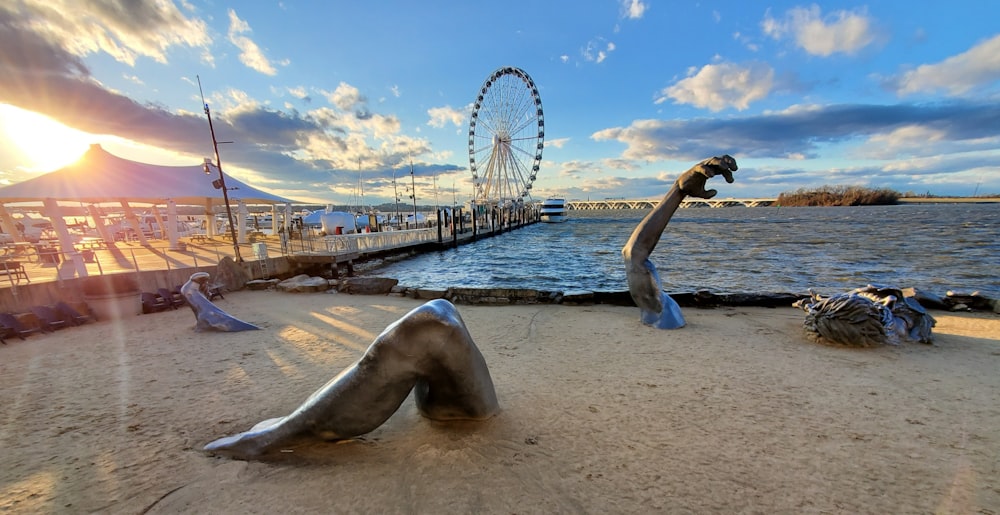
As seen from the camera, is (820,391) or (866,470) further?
(820,391)

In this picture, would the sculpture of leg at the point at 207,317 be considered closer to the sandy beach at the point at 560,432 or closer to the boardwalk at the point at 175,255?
the sandy beach at the point at 560,432

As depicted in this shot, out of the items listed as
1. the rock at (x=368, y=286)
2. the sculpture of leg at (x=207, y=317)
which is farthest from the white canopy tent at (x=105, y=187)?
the rock at (x=368, y=286)

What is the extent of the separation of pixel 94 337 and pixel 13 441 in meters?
4.92

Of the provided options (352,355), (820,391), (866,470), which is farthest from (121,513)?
(820,391)


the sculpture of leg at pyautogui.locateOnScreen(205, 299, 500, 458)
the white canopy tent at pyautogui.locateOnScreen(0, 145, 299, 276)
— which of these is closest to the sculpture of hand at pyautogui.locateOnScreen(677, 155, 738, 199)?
the sculpture of leg at pyautogui.locateOnScreen(205, 299, 500, 458)

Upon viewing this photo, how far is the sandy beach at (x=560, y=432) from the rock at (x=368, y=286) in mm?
4975

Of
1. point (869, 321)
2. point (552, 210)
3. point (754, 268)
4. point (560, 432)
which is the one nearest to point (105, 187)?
point (560, 432)

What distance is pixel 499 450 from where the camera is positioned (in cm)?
347

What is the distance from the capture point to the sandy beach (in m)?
2.90

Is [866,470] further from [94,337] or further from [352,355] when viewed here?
[94,337]

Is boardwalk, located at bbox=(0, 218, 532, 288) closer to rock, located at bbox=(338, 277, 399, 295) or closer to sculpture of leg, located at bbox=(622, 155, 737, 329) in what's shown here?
rock, located at bbox=(338, 277, 399, 295)

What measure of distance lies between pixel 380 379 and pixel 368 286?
923cm

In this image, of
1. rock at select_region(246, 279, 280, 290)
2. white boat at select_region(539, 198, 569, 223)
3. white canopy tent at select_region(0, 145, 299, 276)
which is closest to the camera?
rock at select_region(246, 279, 280, 290)

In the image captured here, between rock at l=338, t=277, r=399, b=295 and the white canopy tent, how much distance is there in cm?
747
